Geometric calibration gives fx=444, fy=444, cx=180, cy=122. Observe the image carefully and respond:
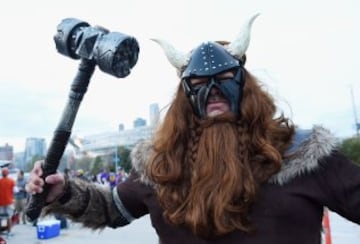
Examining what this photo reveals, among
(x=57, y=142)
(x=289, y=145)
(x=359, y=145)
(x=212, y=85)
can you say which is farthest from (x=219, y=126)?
(x=359, y=145)

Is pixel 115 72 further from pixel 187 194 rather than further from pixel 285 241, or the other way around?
pixel 285 241

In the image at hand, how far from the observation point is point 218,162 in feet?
5.99

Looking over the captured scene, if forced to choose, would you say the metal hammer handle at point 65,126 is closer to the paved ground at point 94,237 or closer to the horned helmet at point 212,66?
the horned helmet at point 212,66

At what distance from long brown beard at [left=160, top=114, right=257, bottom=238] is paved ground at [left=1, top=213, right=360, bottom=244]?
5731 millimetres

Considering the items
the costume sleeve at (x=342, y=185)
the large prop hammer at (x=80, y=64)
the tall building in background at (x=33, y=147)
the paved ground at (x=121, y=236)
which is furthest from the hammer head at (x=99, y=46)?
the tall building in background at (x=33, y=147)

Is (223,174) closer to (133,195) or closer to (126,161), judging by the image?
(133,195)

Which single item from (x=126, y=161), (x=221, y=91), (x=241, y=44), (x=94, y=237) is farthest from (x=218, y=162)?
(x=94, y=237)

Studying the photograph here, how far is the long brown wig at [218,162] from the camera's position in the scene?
1.71 meters

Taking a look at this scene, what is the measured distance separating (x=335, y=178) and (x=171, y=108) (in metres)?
0.82

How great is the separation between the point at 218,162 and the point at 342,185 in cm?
48

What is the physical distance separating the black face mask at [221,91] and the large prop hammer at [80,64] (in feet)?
1.20

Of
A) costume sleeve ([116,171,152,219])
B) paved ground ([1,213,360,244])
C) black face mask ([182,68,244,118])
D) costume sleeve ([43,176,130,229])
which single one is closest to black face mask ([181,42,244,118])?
black face mask ([182,68,244,118])

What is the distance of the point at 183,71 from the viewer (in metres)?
2.06

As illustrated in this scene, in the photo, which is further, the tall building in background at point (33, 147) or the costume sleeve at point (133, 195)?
the tall building in background at point (33, 147)
